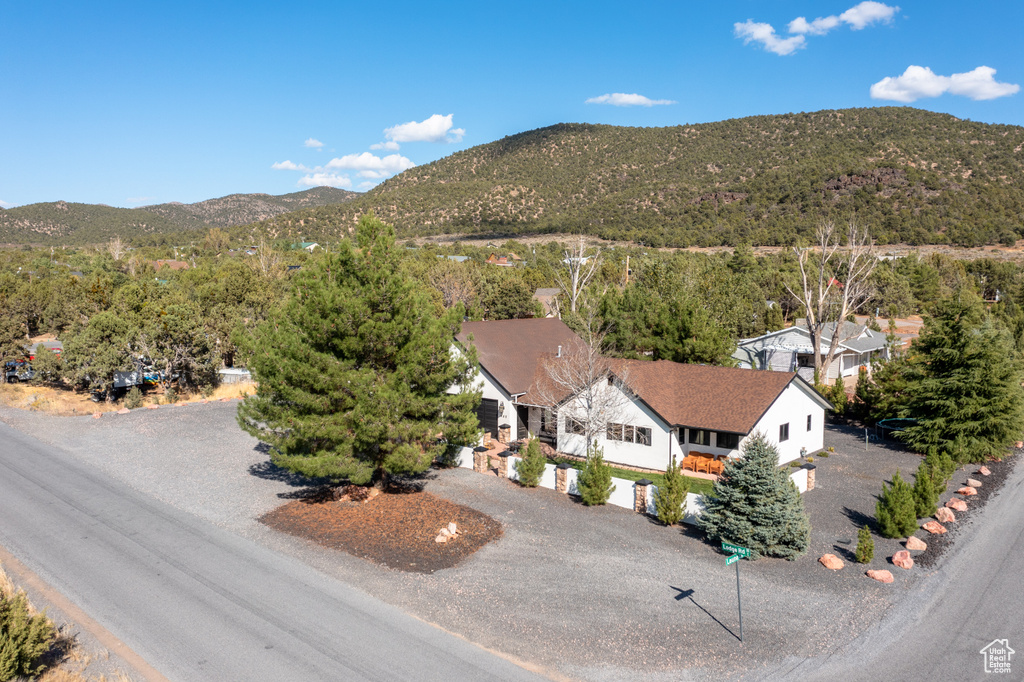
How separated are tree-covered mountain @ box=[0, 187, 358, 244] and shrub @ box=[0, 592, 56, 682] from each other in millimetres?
161706

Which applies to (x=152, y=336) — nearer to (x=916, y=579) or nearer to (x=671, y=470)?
(x=671, y=470)

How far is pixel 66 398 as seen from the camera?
33.0 m

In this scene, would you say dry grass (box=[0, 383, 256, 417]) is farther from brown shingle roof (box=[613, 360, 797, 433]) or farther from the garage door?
brown shingle roof (box=[613, 360, 797, 433])

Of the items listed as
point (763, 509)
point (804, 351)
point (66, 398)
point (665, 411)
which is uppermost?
point (665, 411)

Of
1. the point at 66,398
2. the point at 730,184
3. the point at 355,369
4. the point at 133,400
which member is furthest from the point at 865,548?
the point at 730,184

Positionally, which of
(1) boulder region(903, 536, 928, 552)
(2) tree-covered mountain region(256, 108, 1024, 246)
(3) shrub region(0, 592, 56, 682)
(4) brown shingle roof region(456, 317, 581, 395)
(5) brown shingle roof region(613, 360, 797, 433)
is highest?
(2) tree-covered mountain region(256, 108, 1024, 246)

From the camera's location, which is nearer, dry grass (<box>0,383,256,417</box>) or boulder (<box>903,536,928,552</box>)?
boulder (<box>903,536,928,552</box>)

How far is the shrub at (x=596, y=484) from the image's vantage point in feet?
57.2

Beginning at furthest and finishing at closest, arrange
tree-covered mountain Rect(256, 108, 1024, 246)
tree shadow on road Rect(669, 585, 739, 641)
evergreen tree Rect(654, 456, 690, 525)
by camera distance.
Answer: tree-covered mountain Rect(256, 108, 1024, 246)
evergreen tree Rect(654, 456, 690, 525)
tree shadow on road Rect(669, 585, 739, 641)

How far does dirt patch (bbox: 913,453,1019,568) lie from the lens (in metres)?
14.4

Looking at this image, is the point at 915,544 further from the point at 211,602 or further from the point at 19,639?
the point at 19,639

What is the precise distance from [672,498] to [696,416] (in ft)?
19.0

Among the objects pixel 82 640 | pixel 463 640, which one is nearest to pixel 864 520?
pixel 463 640

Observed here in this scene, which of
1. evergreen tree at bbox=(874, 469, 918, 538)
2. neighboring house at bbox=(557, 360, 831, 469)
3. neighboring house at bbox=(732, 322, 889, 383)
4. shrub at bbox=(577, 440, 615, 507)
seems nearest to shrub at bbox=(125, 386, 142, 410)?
neighboring house at bbox=(557, 360, 831, 469)
